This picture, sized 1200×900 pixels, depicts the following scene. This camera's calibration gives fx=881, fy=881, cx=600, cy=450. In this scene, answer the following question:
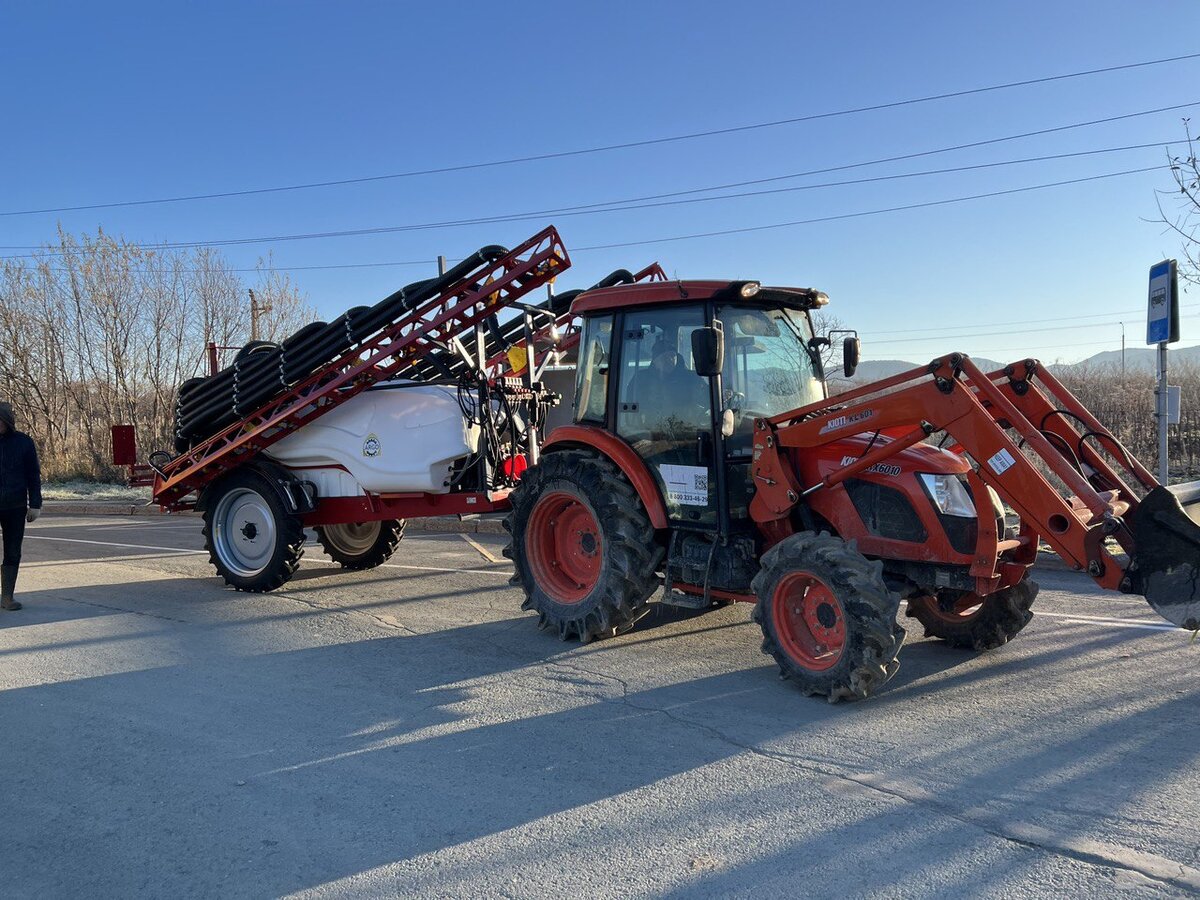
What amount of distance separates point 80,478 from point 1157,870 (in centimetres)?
2677

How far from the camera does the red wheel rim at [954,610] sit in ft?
18.7

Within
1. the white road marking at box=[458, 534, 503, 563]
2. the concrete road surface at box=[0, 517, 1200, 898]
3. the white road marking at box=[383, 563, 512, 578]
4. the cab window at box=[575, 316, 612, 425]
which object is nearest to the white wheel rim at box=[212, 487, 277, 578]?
the white road marking at box=[383, 563, 512, 578]

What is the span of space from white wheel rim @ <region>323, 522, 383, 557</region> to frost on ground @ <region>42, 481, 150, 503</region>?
484 inches

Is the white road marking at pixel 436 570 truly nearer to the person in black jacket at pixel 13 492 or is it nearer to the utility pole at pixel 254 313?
the person in black jacket at pixel 13 492

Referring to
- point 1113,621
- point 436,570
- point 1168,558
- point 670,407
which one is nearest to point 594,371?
point 670,407

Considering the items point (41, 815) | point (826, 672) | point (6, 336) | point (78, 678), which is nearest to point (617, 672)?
point (826, 672)

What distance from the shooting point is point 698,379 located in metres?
5.91

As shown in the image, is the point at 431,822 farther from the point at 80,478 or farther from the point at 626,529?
the point at 80,478

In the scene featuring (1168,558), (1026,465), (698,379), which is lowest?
(1168,558)

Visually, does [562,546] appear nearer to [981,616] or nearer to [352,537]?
[981,616]

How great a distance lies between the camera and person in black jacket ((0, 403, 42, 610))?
25.4 ft

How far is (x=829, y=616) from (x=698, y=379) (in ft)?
5.86

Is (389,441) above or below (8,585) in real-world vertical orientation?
above

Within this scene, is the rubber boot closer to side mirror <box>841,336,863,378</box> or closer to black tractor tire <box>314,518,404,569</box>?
black tractor tire <box>314,518,404,569</box>
